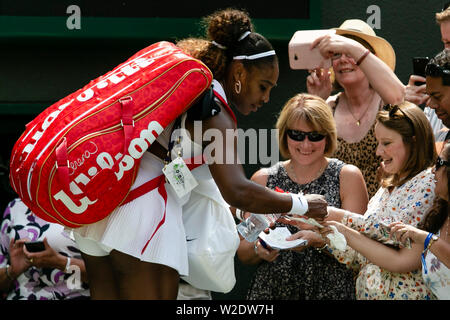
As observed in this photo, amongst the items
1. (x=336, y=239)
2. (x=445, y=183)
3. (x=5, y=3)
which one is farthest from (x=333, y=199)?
(x=5, y=3)

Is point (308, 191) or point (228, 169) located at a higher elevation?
point (228, 169)

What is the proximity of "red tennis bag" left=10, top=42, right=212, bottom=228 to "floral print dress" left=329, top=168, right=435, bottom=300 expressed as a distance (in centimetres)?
128

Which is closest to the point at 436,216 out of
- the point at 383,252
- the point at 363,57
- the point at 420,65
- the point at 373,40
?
the point at 383,252

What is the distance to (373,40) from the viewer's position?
504cm

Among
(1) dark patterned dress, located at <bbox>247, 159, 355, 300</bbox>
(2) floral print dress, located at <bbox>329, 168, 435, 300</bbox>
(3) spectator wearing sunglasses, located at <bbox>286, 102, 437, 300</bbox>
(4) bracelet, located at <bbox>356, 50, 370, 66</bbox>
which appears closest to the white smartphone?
(4) bracelet, located at <bbox>356, 50, 370, 66</bbox>

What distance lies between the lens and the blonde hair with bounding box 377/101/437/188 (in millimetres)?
4086

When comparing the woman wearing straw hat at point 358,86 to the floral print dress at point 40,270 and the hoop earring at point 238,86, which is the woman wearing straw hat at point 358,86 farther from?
the floral print dress at point 40,270

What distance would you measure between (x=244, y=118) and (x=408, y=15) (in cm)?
136

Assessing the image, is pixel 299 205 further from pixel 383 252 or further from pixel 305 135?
pixel 305 135

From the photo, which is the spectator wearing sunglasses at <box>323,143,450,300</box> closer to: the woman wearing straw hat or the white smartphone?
the woman wearing straw hat

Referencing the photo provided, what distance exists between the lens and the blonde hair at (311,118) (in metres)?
4.49

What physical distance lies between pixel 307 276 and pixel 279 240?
0.28 meters

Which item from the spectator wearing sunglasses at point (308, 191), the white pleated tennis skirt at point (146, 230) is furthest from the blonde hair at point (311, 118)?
the white pleated tennis skirt at point (146, 230)
